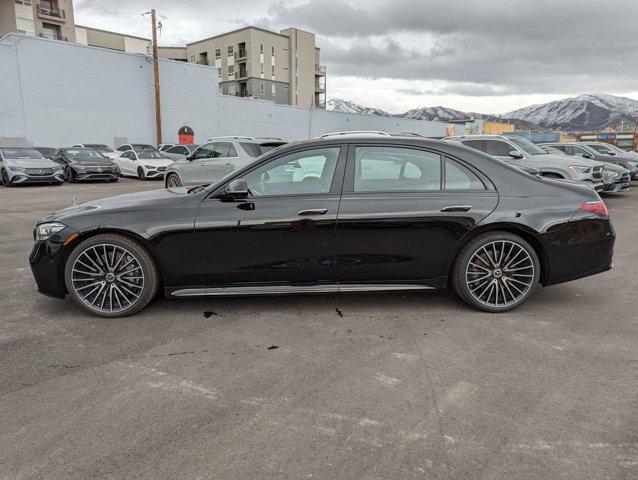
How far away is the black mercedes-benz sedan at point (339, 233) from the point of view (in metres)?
4.13

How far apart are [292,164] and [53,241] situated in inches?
86.6

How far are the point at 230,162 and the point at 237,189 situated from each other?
8.56m

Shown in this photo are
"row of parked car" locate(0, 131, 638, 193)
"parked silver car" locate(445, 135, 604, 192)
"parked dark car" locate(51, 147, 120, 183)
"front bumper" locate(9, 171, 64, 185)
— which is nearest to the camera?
"parked silver car" locate(445, 135, 604, 192)

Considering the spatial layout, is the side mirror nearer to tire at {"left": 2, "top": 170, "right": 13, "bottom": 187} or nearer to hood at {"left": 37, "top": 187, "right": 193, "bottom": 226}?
hood at {"left": 37, "top": 187, "right": 193, "bottom": 226}

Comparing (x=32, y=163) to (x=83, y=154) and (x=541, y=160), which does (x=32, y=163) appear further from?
(x=541, y=160)

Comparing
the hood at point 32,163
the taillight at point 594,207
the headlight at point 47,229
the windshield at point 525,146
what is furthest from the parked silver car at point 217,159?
the taillight at point 594,207

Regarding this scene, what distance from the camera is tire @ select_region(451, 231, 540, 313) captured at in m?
4.25

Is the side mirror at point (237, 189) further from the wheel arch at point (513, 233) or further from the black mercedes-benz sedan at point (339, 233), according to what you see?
the wheel arch at point (513, 233)

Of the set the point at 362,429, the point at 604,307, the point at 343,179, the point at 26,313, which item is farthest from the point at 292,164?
the point at 604,307

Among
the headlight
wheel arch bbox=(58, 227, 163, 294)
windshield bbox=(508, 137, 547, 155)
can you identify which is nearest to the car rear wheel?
windshield bbox=(508, 137, 547, 155)

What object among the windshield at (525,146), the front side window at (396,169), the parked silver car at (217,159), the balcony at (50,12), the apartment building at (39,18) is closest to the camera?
the front side window at (396,169)

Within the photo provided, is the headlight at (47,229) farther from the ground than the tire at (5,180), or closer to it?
farther from the ground

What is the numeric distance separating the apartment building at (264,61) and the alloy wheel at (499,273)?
66.3 m

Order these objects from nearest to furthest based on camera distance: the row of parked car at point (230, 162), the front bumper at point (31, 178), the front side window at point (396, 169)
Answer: the front side window at point (396, 169) → the row of parked car at point (230, 162) → the front bumper at point (31, 178)
